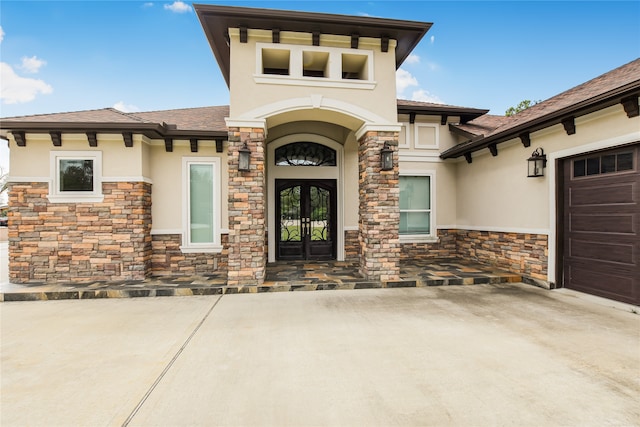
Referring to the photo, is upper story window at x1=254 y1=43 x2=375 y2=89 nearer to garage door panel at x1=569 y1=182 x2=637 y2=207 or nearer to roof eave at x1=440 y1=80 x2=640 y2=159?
roof eave at x1=440 y1=80 x2=640 y2=159

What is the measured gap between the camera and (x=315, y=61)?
6164mm

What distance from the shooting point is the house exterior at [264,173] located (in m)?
4.85

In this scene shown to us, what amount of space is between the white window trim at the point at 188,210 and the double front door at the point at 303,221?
1.83 m

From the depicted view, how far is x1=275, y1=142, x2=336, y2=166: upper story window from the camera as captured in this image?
820 centimetres

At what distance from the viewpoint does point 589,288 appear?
497 centimetres

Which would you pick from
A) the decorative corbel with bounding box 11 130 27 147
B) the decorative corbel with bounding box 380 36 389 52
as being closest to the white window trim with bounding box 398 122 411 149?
the decorative corbel with bounding box 380 36 389 52

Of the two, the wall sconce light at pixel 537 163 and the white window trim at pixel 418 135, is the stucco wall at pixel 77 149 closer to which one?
the white window trim at pixel 418 135

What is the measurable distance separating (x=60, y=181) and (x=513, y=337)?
8697 mm

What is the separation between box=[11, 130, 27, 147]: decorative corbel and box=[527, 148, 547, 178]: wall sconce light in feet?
34.3

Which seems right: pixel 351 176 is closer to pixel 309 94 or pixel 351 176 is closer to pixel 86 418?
pixel 309 94

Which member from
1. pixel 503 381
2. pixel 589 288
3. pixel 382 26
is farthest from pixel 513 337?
pixel 382 26

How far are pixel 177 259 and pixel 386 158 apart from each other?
5361 mm

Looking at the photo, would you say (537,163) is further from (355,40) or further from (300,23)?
(300,23)

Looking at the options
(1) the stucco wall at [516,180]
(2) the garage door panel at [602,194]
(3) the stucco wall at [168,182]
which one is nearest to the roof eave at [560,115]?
(1) the stucco wall at [516,180]
